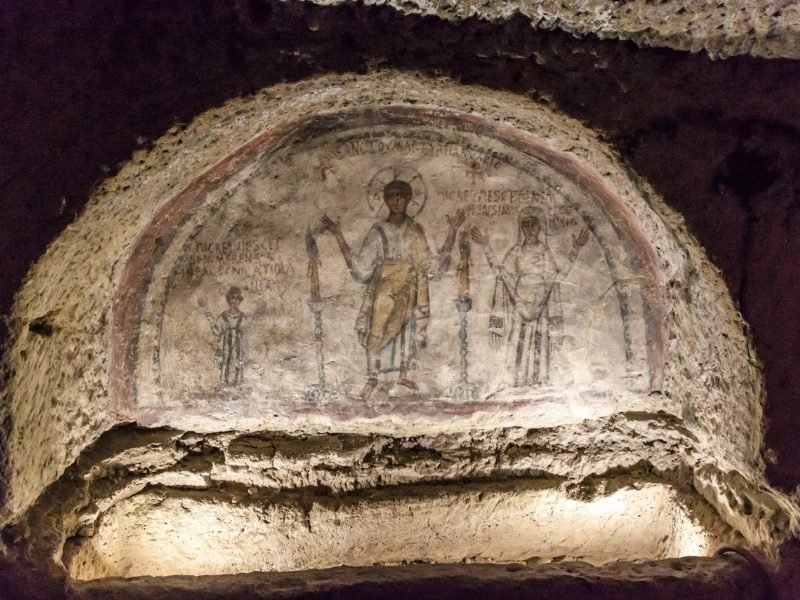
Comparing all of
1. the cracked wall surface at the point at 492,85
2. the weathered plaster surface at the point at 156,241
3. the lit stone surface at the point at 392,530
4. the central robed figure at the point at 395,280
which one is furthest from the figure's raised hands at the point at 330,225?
the lit stone surface at the point at 392,530

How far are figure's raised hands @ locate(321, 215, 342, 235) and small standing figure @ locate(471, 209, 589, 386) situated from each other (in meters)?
0.49

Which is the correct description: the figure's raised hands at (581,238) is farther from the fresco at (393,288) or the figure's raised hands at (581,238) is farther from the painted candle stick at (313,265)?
the painted candle stick at (313,265)

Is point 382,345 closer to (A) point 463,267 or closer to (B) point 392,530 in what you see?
(A) point 463,267

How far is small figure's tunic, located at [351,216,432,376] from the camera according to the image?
256 cm

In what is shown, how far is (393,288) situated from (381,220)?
25 centimetres

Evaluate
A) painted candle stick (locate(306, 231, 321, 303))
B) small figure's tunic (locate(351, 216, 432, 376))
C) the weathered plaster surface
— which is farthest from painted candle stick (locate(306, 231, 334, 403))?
the weathered plaster surface

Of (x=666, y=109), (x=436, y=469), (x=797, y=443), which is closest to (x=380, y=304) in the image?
(x=436, y=469)

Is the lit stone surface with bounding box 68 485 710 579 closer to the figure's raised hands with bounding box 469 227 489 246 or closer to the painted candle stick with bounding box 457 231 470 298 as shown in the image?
the painted candle stick with bounding box 457 231 470 298

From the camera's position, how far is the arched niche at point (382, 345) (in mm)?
2412

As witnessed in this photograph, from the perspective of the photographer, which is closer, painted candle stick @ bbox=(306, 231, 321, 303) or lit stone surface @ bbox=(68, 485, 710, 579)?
painted candle stick @ bbox=(306, 231, 321, 303)

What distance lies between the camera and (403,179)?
2.53 meters

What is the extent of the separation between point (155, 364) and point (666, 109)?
6.31ft

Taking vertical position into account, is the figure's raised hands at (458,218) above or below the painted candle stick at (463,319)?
above

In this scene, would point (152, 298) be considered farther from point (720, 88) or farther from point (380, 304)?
point (720, 88)
